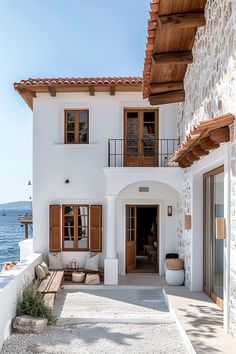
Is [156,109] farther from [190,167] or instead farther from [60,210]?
[60,210]

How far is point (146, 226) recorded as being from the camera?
796 inches

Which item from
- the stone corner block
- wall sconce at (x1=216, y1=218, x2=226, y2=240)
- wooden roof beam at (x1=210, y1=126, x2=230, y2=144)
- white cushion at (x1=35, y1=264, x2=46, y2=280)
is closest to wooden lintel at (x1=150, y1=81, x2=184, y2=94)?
wooden roof beam at (x1=210, y1=126, x2=230, y2=144)

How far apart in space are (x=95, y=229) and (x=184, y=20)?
6933 mm

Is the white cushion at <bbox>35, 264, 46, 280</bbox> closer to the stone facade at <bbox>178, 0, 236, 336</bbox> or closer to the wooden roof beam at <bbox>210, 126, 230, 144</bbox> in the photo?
the stone facade at <bbox>178, 0, 236, 336</bbox>

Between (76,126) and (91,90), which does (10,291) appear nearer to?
(76,126)

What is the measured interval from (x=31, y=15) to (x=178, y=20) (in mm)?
5435

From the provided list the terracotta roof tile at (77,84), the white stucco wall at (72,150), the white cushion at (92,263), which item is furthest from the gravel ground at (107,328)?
the terracotta roof tile at (77,84)

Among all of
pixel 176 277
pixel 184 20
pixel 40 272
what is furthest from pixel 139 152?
pixel 184 20

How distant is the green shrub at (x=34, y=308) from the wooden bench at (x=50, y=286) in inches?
10.1

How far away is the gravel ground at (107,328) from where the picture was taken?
6.93 m

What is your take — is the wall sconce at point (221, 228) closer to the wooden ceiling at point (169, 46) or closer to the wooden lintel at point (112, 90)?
the wooden ceiling at point (169, 46)

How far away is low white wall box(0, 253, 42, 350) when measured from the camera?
23.4 feet

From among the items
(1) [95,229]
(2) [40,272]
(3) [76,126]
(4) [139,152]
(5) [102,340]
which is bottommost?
(5) [102,340]

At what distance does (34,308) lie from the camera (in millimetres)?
8164
